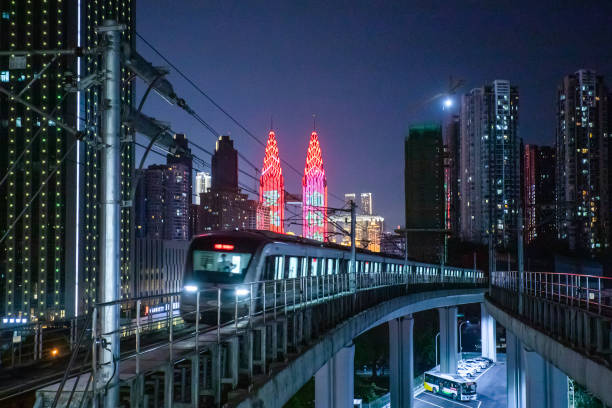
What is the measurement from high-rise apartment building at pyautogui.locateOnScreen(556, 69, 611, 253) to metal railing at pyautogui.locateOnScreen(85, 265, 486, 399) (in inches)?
2308

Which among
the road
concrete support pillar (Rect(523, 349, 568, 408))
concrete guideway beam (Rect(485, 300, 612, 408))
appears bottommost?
the road

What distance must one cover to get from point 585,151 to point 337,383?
102871mm

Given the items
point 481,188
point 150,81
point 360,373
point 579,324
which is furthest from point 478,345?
point 150,81

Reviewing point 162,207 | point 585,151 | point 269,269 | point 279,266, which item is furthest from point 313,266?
point 162,207

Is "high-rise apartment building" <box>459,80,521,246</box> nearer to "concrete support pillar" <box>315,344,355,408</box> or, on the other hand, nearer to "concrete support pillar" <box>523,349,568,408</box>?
"concrete support pillar" <box>523,349,568,408</box>

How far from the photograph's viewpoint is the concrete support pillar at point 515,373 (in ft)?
120

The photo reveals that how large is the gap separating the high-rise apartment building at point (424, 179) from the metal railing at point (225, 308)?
86094 mm

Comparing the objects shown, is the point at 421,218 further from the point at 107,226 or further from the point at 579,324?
the point at 107,226

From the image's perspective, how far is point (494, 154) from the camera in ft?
435

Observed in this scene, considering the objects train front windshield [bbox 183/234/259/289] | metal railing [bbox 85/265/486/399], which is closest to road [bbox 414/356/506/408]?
metal railing [bbox 85/265/486/399]

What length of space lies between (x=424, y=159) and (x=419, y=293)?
109952 millimetres

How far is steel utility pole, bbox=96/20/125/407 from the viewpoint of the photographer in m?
7.36

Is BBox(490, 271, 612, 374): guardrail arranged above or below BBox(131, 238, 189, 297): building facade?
above

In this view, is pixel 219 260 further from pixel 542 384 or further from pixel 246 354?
pixel 542 384
